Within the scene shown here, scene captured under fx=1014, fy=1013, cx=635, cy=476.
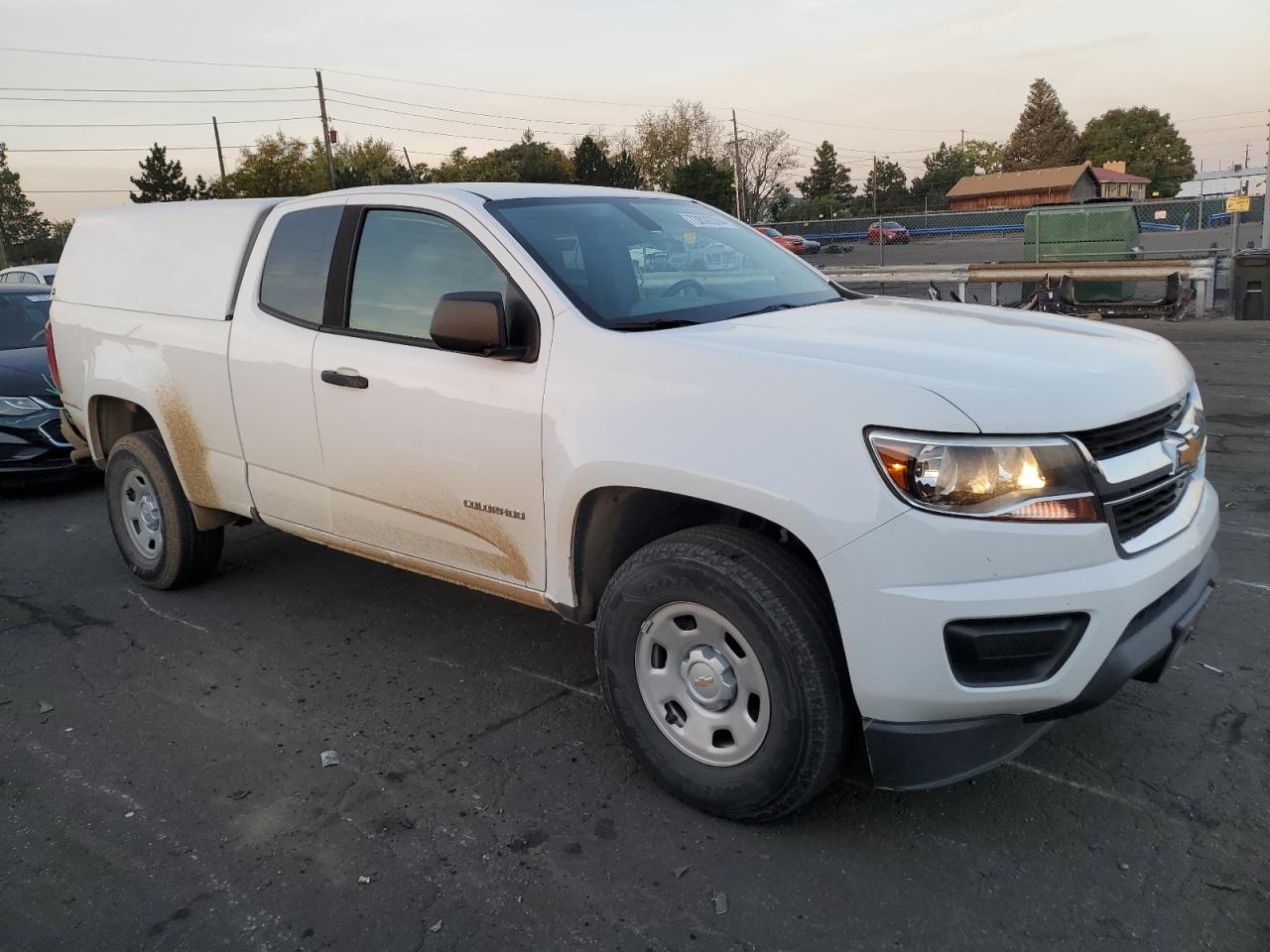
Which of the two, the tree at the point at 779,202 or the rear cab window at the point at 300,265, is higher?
the tree at the point at 779,202

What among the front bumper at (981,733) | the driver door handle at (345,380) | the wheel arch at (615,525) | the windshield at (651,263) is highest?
the windshield at (651,263)

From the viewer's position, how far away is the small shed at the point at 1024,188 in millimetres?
78062

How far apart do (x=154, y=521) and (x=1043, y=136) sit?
403ft

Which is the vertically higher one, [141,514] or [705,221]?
[705,221]

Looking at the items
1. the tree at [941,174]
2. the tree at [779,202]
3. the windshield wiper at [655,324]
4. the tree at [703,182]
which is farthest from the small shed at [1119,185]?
the windshield wiper at [655,324]

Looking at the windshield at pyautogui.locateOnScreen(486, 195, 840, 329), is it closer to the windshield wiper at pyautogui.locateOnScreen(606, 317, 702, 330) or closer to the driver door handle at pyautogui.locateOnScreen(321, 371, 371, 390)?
the windshield wiper at pyautogui.locateOnScreen(606, 317, 702, 330)

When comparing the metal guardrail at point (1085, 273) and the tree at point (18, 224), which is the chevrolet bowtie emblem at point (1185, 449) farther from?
the tree at point (18, 224)

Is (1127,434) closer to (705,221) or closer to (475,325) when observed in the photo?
(475,325)

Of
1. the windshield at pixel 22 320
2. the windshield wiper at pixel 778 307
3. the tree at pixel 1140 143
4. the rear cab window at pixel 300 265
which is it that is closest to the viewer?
the windshield wiper at pixel 778 307

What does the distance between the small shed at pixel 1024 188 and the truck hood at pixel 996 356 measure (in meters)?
81.2

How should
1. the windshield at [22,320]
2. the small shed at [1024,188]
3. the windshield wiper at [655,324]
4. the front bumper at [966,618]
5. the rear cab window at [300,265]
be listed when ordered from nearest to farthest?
the front bumper at [966,618] < the windshield wiper at [655,324] < the rear cab window at [300,265] < the windshield at [22,320] < the small shed at [1024,188]

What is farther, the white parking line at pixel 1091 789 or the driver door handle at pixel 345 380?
the driver door handle at pixel 345 380

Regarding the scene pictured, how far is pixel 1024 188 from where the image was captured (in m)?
81.3

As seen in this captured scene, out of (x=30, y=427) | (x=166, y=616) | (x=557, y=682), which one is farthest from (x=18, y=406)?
(x=557, y=682)
